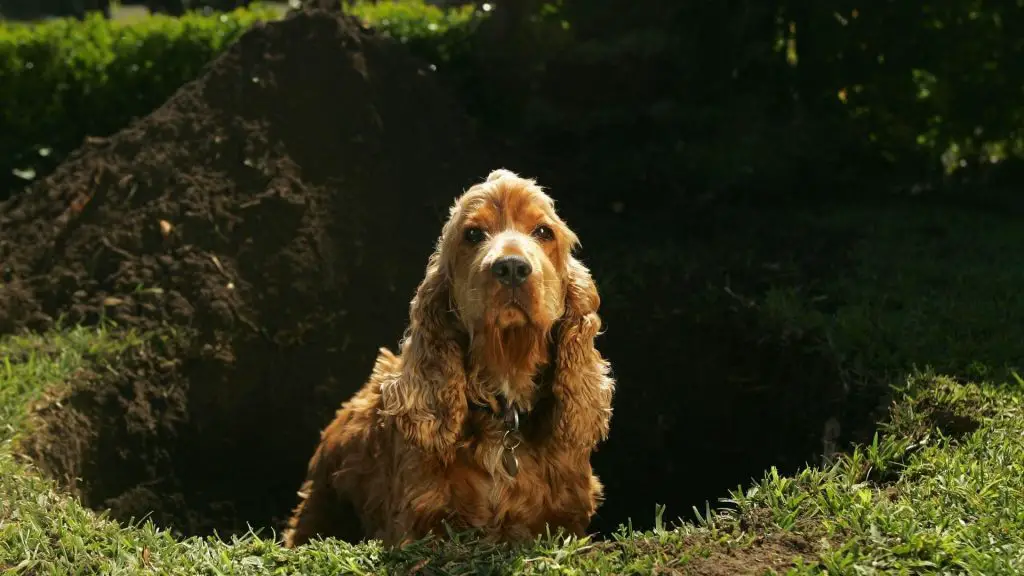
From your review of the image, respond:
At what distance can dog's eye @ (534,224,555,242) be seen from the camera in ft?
13.1

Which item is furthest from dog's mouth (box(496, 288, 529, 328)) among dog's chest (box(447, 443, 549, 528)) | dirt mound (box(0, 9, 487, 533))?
dirt mound (box(0, 9, 487, 533))

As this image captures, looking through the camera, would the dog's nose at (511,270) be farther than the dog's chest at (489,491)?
No

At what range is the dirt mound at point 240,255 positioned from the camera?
5492 millimetres

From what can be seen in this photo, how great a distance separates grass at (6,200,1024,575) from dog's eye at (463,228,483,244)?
1.17 metres

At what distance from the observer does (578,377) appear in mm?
4070

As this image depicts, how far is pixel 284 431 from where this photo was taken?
6.00 meters

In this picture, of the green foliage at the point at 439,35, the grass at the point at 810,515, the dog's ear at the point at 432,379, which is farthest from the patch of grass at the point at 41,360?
the green foliage at the point at 439,35

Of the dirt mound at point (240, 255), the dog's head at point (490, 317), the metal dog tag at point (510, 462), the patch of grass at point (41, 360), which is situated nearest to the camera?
the dog's head at point (490, 317)

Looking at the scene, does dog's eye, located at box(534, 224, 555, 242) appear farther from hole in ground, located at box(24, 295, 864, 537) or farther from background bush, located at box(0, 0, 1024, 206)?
background bush, located at box(0, 0, 1024, 206)

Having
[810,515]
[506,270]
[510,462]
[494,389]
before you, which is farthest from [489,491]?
[810,515]

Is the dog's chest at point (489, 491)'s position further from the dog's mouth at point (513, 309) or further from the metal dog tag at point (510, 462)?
the dog's mouth at point (513, 309)

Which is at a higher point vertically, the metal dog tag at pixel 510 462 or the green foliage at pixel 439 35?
the green foliage at pixel 439 35

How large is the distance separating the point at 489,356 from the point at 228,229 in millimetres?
3140

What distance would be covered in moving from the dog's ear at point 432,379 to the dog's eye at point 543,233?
415 mm
